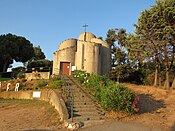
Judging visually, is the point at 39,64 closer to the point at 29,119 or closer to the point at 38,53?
the point at 38,53

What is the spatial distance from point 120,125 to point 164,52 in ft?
49.9

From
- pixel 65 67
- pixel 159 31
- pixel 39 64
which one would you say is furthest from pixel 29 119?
pixel 39 64

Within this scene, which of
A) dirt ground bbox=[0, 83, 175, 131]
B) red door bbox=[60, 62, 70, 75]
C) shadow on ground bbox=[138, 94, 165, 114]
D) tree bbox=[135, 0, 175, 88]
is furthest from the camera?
red door bbox=[60, 62, 70, 75]

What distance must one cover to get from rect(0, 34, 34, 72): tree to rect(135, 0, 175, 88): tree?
2431 centimetres

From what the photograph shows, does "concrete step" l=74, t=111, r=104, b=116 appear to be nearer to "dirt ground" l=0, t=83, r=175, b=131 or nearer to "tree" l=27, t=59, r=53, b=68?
"dirt ground" l=0, t=83, r=175, b=131

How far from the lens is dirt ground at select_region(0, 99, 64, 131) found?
29.8 ft

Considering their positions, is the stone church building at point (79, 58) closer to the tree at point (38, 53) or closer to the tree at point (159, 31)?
the tree at point (159, 31)

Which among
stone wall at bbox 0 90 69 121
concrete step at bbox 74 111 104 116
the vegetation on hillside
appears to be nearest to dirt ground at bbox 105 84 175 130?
concrete step at bbox 74 111 104 116

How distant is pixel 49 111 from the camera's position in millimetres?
11586

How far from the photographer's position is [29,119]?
10422 millimetres

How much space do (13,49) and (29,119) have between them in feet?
97.3

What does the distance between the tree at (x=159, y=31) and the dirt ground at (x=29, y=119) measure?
14.0 m

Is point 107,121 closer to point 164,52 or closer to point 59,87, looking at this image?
point 59,87

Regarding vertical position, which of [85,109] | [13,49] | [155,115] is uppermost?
[13,49]
